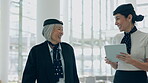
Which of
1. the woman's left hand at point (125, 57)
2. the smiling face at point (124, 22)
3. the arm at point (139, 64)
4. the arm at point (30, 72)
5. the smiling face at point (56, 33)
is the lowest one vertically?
the arm at point (30, 72)

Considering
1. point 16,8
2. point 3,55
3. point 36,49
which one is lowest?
point 3,55

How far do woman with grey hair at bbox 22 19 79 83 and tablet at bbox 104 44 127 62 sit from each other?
485 millimetres

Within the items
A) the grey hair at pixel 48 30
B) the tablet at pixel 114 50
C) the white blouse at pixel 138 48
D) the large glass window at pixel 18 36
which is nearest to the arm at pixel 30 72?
the grey hair at pixel 48 30

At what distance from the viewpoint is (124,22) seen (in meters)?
2.20

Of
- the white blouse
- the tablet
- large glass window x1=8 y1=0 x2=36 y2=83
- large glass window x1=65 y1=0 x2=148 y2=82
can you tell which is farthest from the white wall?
the white blouse

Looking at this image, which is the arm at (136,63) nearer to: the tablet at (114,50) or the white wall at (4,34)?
the tablet at (114,50)

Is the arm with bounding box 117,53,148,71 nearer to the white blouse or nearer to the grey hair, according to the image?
the white blouse

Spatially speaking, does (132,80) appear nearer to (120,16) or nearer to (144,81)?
(144,81)

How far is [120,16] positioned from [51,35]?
754 mm

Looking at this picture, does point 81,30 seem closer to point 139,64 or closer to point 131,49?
point 131,49

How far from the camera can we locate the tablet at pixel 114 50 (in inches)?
83.3

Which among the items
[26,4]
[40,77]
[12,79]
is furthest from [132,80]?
[26,4]

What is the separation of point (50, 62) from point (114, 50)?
0.70m

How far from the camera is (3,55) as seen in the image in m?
7.15
